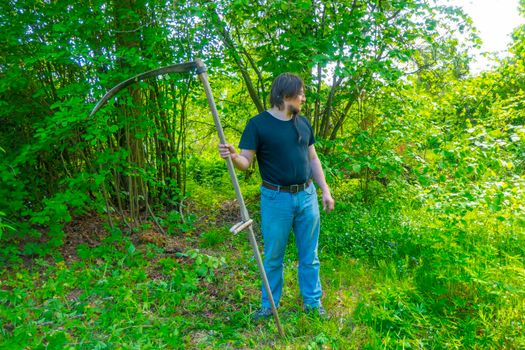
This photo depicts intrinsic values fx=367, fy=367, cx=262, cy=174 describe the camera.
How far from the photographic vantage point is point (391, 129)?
468 cm

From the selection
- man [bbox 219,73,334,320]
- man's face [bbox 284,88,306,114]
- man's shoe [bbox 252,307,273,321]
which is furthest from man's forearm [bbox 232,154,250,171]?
man's shoe [bbox 252,307,273,321]

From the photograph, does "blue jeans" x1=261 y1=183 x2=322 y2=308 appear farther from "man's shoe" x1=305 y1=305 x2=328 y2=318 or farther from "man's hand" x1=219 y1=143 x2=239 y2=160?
"man's hand" x1=219 y1=143 x2=239 y2=160

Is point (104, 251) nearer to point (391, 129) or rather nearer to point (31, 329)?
point (31, 329)

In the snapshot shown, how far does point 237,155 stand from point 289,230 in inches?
28.8

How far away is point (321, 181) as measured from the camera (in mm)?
2926

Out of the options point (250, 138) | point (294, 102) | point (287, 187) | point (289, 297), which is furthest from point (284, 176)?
point (289, 297)

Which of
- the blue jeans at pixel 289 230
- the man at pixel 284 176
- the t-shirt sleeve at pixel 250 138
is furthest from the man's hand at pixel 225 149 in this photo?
the blue jeans at pixel 289 230

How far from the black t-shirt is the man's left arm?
0.27m

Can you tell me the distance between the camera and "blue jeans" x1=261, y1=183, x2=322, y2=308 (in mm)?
2646

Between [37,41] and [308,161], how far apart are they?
3.07 metres

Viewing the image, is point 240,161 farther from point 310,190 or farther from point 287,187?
point 310,190

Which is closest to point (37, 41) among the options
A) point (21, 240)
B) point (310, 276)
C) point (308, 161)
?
point (21, 240)

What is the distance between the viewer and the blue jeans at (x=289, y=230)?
265 cm

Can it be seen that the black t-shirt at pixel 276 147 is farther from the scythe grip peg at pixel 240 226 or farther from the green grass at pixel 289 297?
the green grass at pixel 289 297
